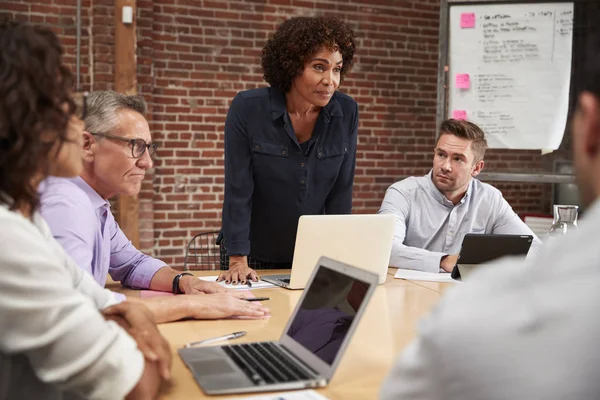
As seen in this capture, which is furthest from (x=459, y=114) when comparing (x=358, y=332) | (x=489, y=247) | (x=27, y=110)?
(x=27, y=110)

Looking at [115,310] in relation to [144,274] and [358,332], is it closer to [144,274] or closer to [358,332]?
[358,332]

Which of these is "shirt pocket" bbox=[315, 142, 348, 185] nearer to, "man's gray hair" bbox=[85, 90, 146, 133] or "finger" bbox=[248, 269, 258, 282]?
"finger" bbox=[248, 269, 258, 282]

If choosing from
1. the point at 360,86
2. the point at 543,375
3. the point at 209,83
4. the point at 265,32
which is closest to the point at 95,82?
the point at 209,83

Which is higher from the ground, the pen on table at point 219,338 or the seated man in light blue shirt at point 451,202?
the seated man in light blue shirt at point 451,202

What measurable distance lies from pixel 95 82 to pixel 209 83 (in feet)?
2.91

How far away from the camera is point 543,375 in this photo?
22.0 inches

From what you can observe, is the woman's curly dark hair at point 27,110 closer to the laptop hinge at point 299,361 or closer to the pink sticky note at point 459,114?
the laptop hinge at point 299,361

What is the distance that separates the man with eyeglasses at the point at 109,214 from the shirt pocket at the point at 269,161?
22.7 inches

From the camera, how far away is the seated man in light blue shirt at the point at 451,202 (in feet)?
9.56

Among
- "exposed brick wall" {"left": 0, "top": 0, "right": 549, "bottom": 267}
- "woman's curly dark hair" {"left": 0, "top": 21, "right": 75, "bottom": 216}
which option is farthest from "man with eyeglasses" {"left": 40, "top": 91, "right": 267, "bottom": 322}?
"exposed brick wall" {"left": 0, "top": 0, "right": 549, "bottom": 267}

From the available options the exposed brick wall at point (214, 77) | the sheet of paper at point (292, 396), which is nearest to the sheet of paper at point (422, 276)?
the sheet of paper at point (292, 396)

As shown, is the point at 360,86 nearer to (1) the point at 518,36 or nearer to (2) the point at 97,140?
(1) the point at 518,36

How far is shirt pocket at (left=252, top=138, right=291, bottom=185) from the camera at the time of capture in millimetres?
2578

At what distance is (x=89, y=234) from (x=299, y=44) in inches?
49.7
